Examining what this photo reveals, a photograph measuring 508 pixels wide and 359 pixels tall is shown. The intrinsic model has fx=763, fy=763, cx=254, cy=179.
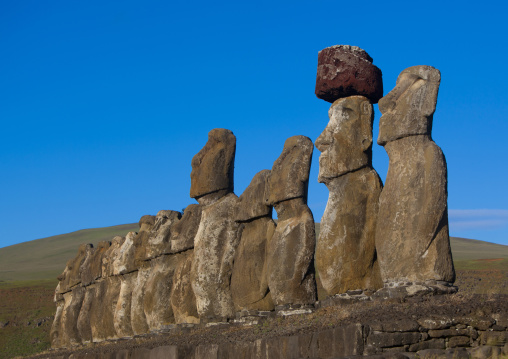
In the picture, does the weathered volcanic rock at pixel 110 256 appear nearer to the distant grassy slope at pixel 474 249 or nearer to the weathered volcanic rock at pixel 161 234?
the weathered volcanic rock at pixel 161 234

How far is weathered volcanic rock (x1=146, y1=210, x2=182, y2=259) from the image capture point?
66.2 ft

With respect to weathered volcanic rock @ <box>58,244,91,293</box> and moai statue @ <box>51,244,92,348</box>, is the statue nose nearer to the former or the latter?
moai statue @ <box>51,244,92,348</box>

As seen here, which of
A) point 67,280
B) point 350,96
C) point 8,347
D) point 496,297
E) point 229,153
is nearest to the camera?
point 496,297

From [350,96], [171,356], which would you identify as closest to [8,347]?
[171,356]

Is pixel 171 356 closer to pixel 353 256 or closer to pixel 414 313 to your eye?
pixel 353 256

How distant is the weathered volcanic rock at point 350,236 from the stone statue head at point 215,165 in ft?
15.8

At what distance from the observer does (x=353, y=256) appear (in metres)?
13.0

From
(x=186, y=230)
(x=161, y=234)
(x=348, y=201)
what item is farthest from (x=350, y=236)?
(x=161, y=234)

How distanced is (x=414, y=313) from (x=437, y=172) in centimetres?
297

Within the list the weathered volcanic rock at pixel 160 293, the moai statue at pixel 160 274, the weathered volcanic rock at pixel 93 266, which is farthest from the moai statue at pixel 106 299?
the weathered volcanic rock at pixel 160 293

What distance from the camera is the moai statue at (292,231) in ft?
46.8

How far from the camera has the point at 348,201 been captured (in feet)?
43.8

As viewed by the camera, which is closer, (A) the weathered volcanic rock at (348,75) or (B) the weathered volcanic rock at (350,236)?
(B) the weathered volcanic rock at (350,236)

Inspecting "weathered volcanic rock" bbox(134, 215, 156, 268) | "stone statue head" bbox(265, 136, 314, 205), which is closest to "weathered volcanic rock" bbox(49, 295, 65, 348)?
"weathered volcanic rock" bbox(134, 215, 156, 268)
